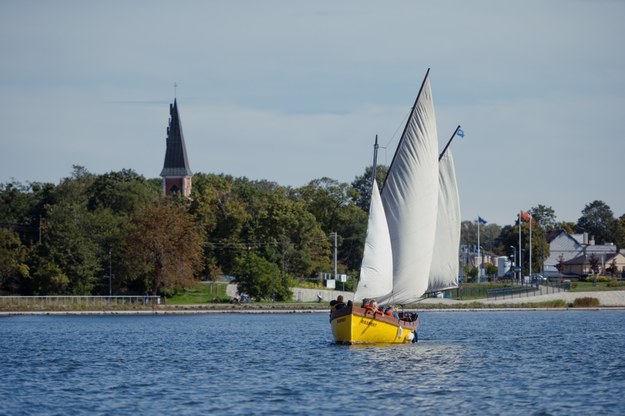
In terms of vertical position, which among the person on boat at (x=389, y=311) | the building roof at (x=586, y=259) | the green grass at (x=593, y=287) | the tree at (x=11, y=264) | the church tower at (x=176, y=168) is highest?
the church tower at (x=176, y=168)

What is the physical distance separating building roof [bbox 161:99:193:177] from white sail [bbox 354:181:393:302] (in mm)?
134350

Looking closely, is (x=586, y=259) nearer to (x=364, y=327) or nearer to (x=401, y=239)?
(x=401, y=239)

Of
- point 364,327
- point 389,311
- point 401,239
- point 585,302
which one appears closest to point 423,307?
point 585,302

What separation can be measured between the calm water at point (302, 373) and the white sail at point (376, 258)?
3.30 meters

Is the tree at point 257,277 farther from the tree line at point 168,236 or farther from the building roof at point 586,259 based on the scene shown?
the building roof at point 586,259

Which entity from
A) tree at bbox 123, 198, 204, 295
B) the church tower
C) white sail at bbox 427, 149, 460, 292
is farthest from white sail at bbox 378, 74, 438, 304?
the church tower

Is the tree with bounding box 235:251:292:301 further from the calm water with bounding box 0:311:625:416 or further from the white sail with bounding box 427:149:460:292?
the white sail with bounding box 427:149:460:292

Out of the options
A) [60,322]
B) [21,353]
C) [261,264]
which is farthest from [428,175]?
[261,264]

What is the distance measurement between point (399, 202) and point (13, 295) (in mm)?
67780

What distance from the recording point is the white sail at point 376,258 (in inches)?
2196

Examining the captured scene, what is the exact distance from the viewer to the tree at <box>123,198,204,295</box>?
4459 inches

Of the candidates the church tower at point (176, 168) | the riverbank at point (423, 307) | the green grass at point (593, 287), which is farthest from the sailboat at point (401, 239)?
the church tower at point (176, 168)

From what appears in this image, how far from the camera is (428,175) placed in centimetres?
5747

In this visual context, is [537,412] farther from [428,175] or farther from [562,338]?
[562,338]
